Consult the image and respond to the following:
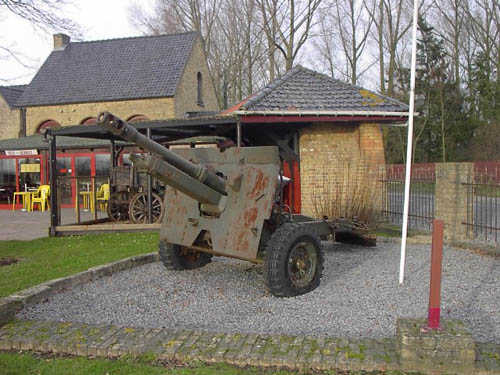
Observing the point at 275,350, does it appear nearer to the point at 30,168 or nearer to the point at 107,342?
the point at 107,342

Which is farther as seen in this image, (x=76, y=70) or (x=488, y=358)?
(x=76, y=70)

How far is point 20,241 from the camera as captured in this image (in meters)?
10.3

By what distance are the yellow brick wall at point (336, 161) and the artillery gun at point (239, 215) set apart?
16.8 feet

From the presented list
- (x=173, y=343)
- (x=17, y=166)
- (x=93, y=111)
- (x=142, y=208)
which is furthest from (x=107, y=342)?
(x=93, y=111)

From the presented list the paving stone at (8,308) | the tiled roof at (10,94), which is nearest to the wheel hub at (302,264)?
the paving stone at (8,308)

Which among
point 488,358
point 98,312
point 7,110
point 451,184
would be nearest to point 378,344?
point 488,358

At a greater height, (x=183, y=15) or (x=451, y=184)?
(x=183, y=15)

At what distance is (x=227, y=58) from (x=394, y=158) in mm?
13883

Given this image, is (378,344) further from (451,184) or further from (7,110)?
(7,110)

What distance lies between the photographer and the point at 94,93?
23.4 meters

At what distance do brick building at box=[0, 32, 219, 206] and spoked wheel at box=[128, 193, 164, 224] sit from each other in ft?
27.8

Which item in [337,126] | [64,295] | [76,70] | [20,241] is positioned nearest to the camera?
[64,295]

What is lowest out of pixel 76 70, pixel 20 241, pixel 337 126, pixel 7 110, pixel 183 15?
pixel 20 241

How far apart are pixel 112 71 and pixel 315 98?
53.2 ft
